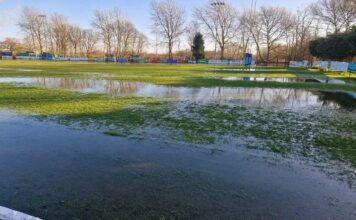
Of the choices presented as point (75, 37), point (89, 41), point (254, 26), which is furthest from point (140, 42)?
point (254, 26)

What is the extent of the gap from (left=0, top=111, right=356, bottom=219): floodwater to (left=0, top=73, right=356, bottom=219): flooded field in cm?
1

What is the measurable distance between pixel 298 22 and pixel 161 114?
2992 inches

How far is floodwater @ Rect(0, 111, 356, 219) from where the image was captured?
3.46m

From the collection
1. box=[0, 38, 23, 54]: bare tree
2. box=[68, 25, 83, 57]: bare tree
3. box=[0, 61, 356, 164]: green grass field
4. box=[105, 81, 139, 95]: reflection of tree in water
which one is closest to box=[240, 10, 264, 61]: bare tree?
box=[68, 25, 83, 57]: bare tree

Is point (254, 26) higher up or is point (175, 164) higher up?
point (254, 26)

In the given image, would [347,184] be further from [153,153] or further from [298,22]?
[298,22]

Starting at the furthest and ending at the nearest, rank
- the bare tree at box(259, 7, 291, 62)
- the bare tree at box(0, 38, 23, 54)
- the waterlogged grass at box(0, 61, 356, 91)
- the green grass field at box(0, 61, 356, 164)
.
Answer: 1. the bare tree at box(0, 38, 23, 54)
2. the bare tree at box(259, 7, 291, 62)
3. the waterlogged grass at box(0, 61, 356, 91)
4. the green grass field at box(0, 61, 356, 164)

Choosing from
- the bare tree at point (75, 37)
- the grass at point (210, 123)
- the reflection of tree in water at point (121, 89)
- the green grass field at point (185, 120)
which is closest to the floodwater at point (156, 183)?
the grass at point (210, 123)

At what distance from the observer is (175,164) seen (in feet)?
16.1

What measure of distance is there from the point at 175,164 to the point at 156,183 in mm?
800

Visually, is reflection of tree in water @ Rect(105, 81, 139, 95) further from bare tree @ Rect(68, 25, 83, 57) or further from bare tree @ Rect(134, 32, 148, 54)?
bare tree @ Rect(68, 25, 83, 57)

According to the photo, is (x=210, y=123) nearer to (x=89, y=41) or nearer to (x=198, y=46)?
(x=198, y=46)

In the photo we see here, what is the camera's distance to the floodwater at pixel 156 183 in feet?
11.3

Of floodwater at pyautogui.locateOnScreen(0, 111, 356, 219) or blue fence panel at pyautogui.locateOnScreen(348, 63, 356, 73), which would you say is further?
blue fence panel at pyautogui.locateOnScreen(348, 63, 356, 73)
